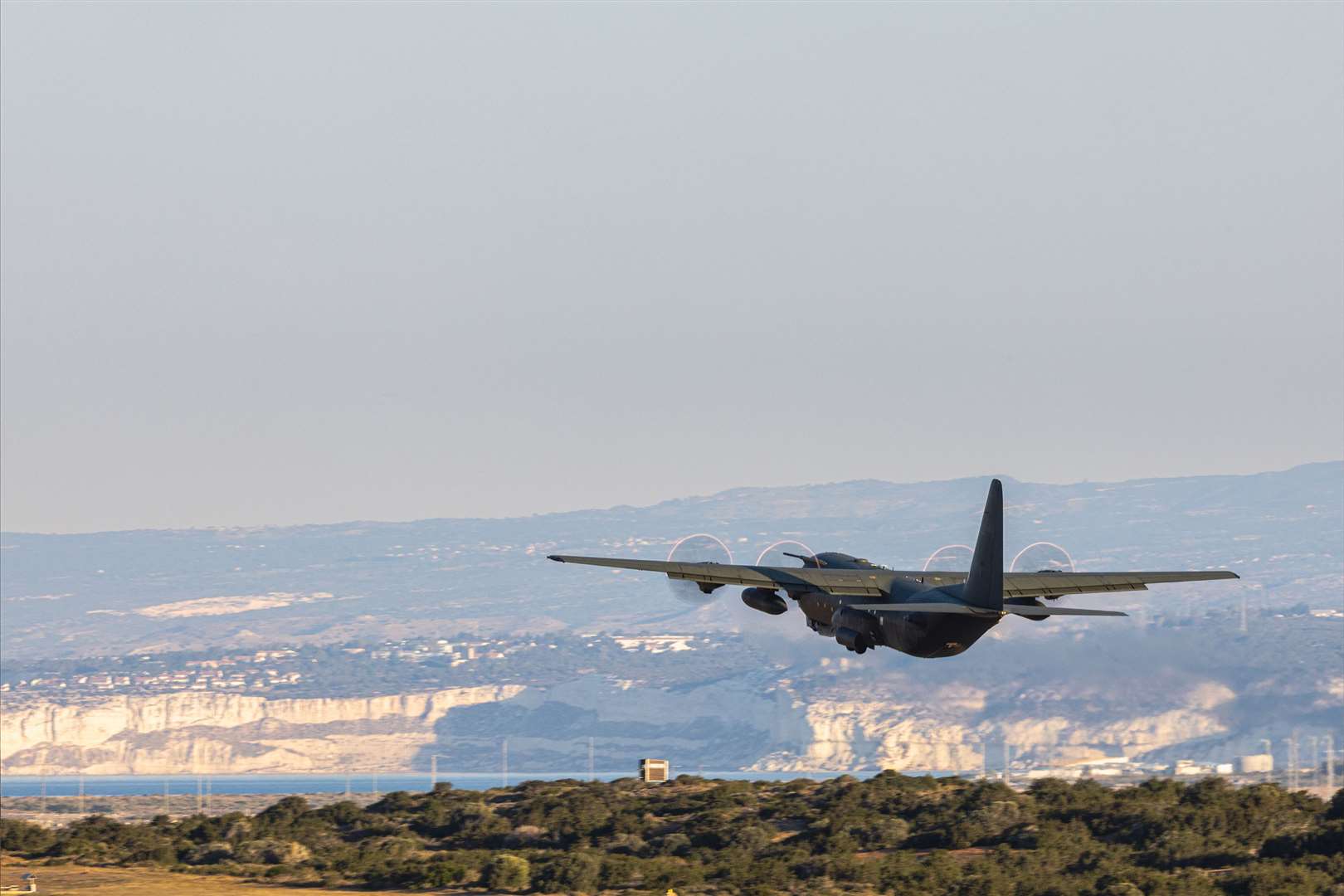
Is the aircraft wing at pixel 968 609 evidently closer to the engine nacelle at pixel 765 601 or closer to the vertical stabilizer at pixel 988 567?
the vertical stabilizer at pixel 988 567

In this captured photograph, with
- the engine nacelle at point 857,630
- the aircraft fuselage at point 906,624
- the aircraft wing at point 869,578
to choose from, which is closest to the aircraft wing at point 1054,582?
the aircraft wing at point 869,578

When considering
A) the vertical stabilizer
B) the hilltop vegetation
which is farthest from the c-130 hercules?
the hilltop vegetation

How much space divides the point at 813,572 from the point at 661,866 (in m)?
15.8

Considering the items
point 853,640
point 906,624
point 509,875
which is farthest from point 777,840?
point 906,624

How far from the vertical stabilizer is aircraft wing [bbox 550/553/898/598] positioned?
5.11 m

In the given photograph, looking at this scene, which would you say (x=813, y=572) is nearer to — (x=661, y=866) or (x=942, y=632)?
(x=942, y=632)

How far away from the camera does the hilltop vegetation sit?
83.0m

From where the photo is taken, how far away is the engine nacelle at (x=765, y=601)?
83.4 metres

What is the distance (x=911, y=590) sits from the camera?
80.8 meters

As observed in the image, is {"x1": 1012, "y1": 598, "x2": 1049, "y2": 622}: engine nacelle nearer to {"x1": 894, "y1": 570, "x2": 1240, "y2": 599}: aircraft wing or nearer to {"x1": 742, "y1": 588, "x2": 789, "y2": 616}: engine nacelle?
{"x1": 894, "y1": 570, "x2": 1240, "y2": 599}: aircraft wing

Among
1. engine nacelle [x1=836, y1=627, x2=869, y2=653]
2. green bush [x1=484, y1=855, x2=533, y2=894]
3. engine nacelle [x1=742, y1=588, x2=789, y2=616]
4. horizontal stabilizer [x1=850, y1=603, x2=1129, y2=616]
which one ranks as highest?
engine nacelle [x1=742, y1=588, x2=789, y2=616]

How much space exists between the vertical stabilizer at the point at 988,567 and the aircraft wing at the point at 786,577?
16.8ft

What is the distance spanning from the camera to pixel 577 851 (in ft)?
314

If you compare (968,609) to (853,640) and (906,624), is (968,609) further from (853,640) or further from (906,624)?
(853,640)
